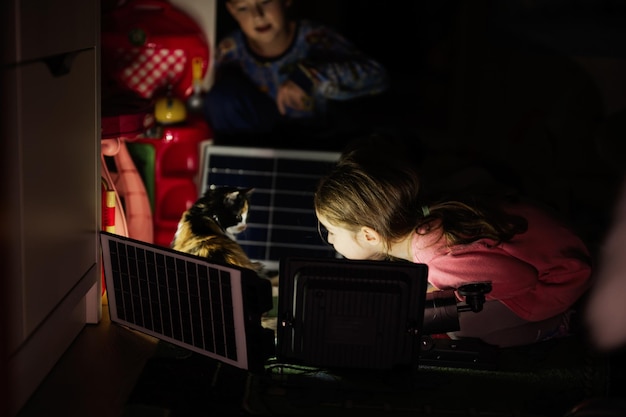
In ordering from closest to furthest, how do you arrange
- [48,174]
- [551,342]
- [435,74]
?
[48,174] < [551,342] < [435,74]

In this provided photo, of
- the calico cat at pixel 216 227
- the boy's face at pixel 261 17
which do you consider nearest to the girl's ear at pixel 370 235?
the calico cat at pixel 216 227

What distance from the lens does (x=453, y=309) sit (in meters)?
1.46

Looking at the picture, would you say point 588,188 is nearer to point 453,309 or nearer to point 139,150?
point 453,309

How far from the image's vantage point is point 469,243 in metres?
1.53

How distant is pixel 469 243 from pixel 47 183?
2.77 feet

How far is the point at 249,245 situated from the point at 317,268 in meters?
0.65

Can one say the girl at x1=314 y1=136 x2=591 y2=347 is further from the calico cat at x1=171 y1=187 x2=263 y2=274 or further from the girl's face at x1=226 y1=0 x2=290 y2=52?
the girl's face at x1=226 y1=0 x2=290 y2=52

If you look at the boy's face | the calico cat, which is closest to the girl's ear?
the calico cat

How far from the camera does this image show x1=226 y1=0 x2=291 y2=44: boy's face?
217cm

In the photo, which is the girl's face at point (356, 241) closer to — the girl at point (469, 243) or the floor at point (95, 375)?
the girl at point (469, 243)

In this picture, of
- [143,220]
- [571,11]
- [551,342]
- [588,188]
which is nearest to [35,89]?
[143,220]

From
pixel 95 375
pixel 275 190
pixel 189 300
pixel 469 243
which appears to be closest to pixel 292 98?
pixel 275 190

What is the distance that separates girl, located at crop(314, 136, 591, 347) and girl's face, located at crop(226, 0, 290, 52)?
76 centimetres

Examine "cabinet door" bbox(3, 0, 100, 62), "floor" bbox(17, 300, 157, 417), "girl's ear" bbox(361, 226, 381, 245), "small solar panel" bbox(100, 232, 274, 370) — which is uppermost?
"cabinet door" bbox(3, 0, 100, 62)
